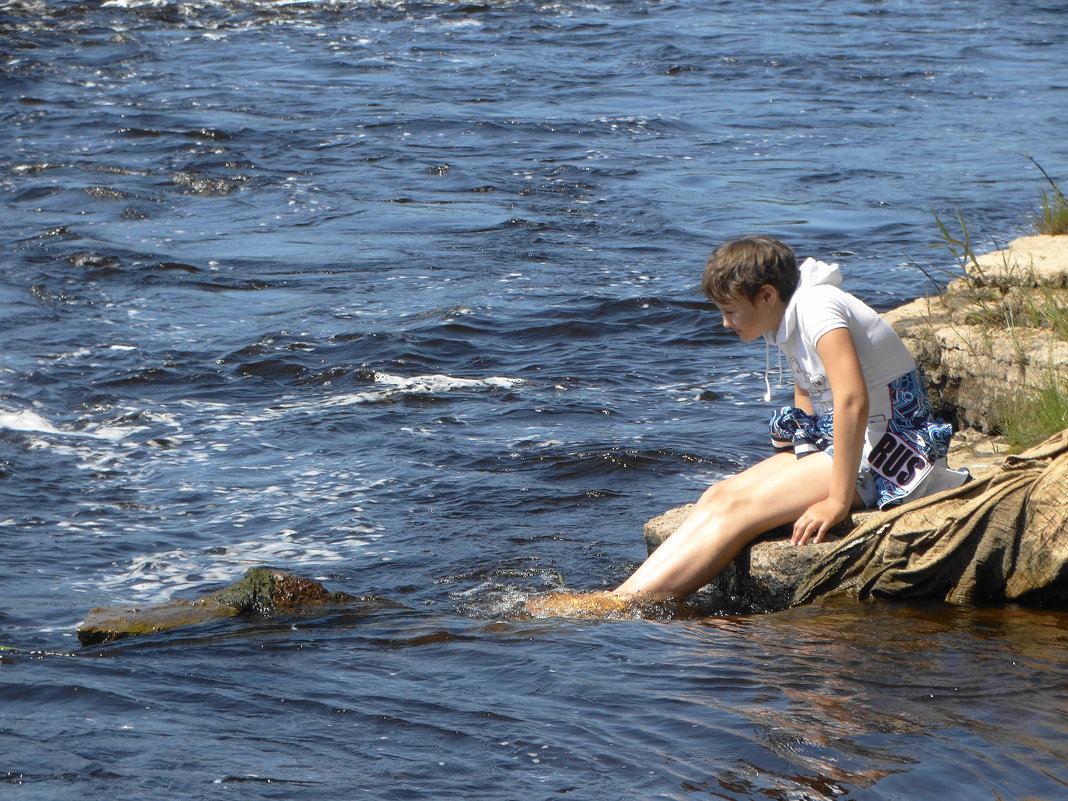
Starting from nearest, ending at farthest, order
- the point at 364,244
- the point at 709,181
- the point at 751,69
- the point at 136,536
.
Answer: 1. the point at 136,536
2. the point at 364,244
3. the point at 709,181
4. the point at 751,69

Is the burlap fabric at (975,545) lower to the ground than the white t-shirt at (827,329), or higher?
lower

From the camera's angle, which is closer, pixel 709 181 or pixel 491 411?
pixel 491 411

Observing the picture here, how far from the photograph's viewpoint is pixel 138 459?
7609mm

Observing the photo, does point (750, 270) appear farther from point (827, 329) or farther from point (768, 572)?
point (768, 572)

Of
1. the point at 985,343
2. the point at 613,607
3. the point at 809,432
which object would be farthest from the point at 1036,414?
the point at 613,607

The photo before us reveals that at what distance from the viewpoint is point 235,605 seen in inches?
208

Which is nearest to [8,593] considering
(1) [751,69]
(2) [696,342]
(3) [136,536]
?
(3) [136,536]

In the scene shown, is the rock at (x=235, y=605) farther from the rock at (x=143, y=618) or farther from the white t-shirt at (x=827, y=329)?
the white t-shirt at (x=827, y=329)

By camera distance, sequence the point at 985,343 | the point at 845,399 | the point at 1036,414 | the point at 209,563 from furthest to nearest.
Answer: the point at 985,343 < the point at 209,563 < the point at 1036,414 < the point at 845,399

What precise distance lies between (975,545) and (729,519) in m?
0.87

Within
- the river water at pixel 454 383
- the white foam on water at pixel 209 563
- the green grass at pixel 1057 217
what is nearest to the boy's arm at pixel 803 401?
the river water at pixel 454 383

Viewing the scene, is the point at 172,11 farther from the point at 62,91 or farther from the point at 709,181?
the point at 709,181

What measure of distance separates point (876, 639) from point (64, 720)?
2671 mm

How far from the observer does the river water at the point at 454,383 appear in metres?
4.08
